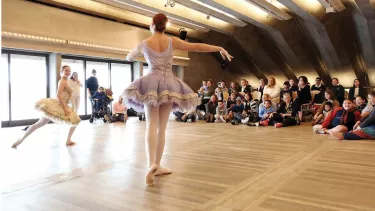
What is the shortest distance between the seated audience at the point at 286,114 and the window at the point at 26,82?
18.4 feet

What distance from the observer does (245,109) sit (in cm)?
795

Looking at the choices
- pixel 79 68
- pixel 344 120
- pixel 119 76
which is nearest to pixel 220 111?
pixel 344 120

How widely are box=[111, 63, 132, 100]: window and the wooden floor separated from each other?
5.81 meters

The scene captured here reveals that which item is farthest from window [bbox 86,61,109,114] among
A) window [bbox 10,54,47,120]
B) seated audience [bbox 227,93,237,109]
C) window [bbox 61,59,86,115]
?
seated audience [bbox 227,93,237,109]

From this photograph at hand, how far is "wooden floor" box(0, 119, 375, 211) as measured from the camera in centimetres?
215

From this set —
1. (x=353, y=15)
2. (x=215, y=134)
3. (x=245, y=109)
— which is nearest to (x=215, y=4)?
(x=245, y=109)

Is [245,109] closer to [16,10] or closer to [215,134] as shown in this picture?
[215,134]

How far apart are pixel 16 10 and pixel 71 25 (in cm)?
136

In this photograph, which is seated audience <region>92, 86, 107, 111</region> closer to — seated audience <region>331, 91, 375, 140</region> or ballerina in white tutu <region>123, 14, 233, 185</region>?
seated audience <region>331, 91, 375, 140</region>

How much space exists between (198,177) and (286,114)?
5006 millimetres

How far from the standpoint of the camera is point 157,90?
8.63 feet

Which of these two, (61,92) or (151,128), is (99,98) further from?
(151,128)

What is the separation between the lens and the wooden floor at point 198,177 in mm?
2154

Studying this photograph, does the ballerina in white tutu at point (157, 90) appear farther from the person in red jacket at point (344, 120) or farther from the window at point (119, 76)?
the window at point (119, 76)
